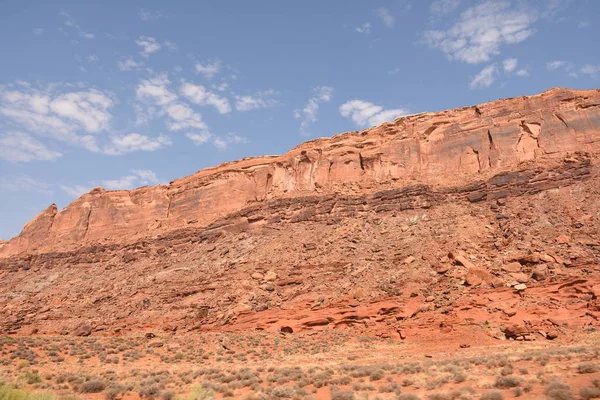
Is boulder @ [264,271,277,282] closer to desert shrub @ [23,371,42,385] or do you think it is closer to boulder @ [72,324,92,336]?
boulder @ [72,324,92,336]

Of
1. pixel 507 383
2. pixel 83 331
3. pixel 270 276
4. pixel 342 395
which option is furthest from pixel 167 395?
pixel 83 331

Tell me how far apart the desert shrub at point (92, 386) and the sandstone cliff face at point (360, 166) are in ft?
99.5

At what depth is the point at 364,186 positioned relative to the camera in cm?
4122

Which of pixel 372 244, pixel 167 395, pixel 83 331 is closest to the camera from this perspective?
pixel 167 395

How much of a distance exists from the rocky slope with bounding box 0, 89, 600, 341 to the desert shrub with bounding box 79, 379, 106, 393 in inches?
527

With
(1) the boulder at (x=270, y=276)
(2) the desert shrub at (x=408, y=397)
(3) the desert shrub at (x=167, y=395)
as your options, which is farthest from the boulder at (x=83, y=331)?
(2) the desert shrub at (x=408, y=397)

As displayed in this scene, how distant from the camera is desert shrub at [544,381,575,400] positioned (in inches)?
316

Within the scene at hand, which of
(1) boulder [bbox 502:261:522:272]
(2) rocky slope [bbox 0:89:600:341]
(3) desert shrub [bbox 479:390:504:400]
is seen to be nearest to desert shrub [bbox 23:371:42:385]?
(3) desert shrub [bbox 479:390:504:400]

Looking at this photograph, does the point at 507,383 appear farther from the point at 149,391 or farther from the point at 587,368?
the point at 149,391

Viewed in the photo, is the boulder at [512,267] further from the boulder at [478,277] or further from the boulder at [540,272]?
the boulder at [478,277]

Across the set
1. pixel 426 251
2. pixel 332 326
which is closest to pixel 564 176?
pixel 426 251

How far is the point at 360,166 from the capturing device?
43562 mm

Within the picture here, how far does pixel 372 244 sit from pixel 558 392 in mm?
23844

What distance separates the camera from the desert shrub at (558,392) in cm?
803
